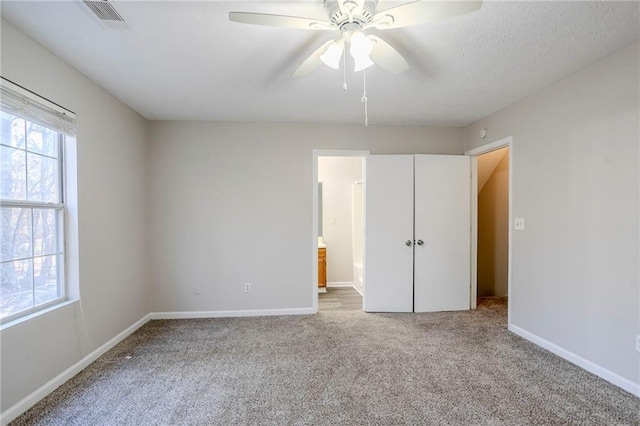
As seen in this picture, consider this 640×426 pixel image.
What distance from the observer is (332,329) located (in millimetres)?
3273

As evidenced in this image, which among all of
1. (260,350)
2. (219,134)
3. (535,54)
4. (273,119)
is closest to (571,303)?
(535,54)

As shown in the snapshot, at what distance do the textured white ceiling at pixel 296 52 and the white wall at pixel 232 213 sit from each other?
523 mm

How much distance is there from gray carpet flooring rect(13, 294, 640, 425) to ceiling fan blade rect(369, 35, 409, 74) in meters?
2.17

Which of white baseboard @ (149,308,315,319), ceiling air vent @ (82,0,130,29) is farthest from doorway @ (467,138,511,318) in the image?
ceiling air vent @ (82,0,130,29)

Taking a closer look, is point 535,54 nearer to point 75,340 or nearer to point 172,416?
point 172,416

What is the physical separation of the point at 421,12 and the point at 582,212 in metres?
2.11

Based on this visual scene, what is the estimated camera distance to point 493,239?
15.0 feet

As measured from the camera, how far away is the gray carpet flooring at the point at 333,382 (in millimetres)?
1858

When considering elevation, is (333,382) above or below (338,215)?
below

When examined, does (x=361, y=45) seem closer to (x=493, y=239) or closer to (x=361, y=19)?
(x=361, y=19)

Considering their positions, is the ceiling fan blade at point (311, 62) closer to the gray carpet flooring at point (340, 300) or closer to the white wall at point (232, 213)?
the white wall at point (232, 213)

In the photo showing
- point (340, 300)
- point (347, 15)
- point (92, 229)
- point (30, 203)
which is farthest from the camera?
point (340, 300)

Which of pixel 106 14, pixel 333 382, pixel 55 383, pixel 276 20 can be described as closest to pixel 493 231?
pixel 333 382

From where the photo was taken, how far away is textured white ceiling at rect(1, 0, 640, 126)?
1.71 m
